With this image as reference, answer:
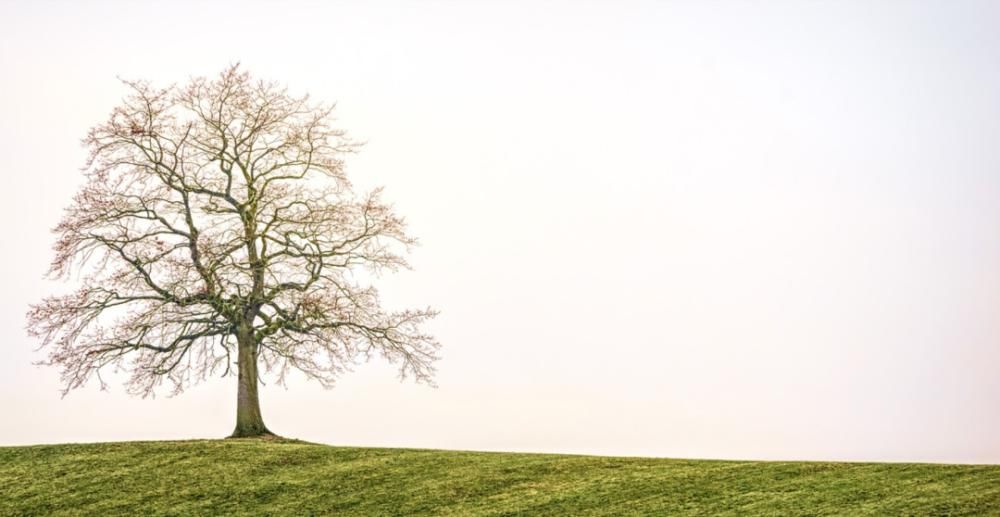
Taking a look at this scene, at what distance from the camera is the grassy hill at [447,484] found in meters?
17.4

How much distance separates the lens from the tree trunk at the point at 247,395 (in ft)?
86.0

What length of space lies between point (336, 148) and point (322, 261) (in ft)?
8.78

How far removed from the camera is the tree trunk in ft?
86.0

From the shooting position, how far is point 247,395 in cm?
2628

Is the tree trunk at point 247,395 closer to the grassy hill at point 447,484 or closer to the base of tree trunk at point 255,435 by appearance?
the base of tree trunk at point 255,435

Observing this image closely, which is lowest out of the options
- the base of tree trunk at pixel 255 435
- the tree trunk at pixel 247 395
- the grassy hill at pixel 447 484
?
the grassy hill at pixel 447 484

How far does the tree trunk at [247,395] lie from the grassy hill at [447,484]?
181 cm

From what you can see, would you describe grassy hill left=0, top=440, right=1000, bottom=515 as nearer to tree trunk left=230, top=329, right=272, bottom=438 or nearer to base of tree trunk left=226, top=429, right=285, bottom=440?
base of tree trunk left=226, top=429, right=285, bottom=440

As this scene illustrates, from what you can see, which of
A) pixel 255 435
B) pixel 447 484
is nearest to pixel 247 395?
pixel 255 435

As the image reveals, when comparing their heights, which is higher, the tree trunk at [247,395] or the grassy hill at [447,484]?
the tree trunk at [247,395]

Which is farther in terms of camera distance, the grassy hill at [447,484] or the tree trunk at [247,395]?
the tree trunk at [247,395]

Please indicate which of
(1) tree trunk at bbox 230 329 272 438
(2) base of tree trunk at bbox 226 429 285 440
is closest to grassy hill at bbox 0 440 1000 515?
(2) base of tree trunk at bbox 226 429 285 440

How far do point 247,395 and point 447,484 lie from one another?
7.86 meters

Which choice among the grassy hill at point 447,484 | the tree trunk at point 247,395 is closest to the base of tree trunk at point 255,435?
the tree trunk at point 247,395
